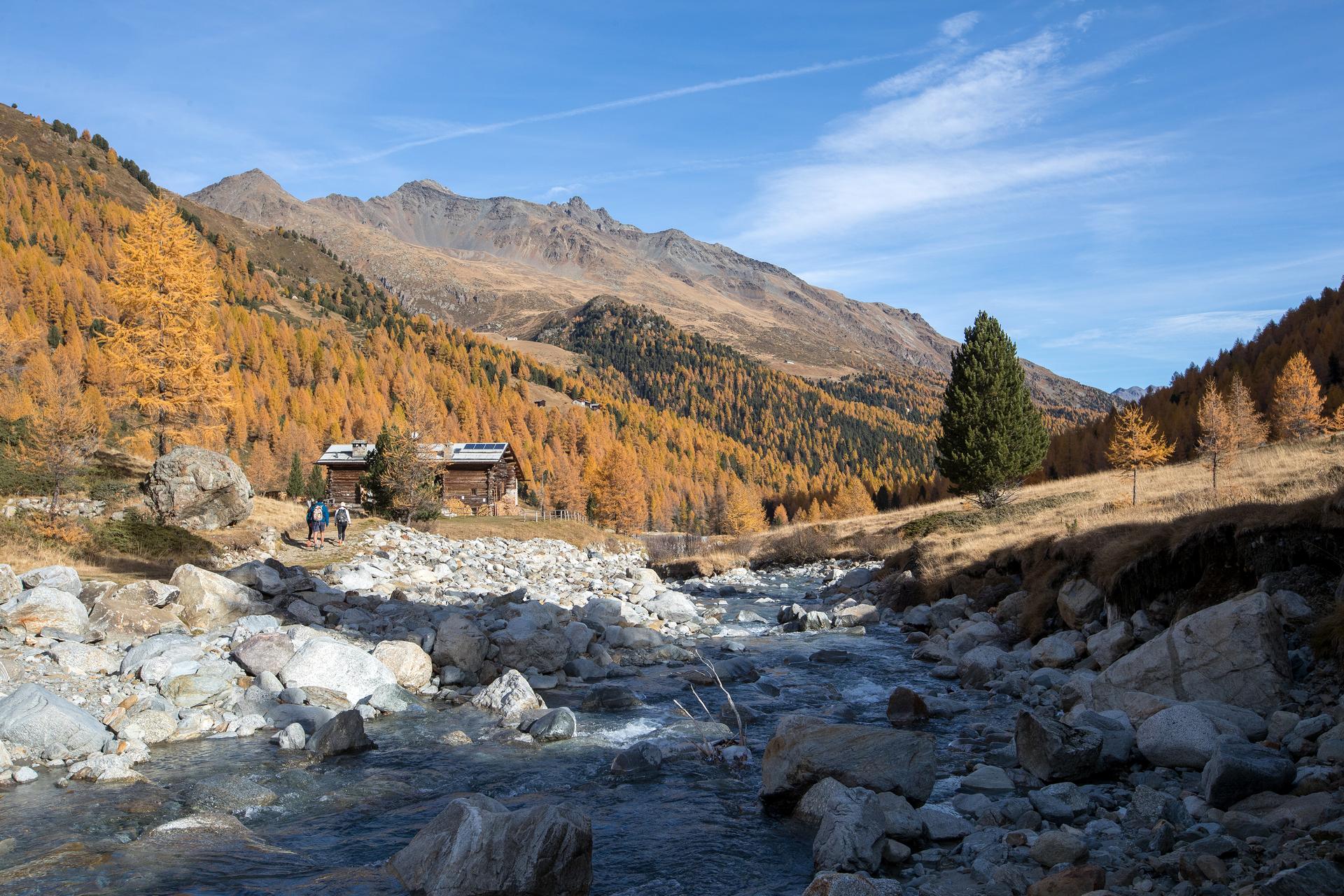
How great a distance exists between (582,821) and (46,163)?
678 ft

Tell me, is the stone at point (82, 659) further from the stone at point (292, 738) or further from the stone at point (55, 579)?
the stone at point (292, 738)

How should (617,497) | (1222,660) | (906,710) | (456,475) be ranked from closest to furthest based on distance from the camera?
(1222,660) < (906,710) < (456,475) < (617,497)

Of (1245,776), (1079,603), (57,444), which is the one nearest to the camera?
(1245,776)

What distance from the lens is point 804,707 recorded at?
14008mm

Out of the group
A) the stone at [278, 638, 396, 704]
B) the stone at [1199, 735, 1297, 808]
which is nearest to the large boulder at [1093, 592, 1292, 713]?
the stone at [1199, 735, 1297, 808]

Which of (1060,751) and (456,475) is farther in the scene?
(456,475)

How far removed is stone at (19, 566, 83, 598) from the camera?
53.8 ft

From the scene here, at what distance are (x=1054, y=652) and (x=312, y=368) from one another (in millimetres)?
141210

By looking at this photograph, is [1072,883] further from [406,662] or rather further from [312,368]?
[312,368]

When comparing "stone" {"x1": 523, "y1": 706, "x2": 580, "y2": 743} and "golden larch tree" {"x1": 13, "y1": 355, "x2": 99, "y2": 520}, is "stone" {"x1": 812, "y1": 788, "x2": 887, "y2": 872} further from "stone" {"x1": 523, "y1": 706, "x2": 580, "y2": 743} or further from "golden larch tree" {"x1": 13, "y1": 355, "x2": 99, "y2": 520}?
"golden larch tree" {"x1": 13, "y1": 355, "x2": 99, "y2": 520}

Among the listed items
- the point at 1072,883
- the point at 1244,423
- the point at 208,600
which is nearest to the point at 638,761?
Answer: the point at 1072,883

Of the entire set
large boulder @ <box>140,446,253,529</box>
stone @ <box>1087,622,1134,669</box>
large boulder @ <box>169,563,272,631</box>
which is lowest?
stone @ <box>1087,622,1134,669</box>

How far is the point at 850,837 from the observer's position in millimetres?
7426

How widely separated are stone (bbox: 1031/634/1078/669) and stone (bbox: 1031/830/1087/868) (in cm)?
818
